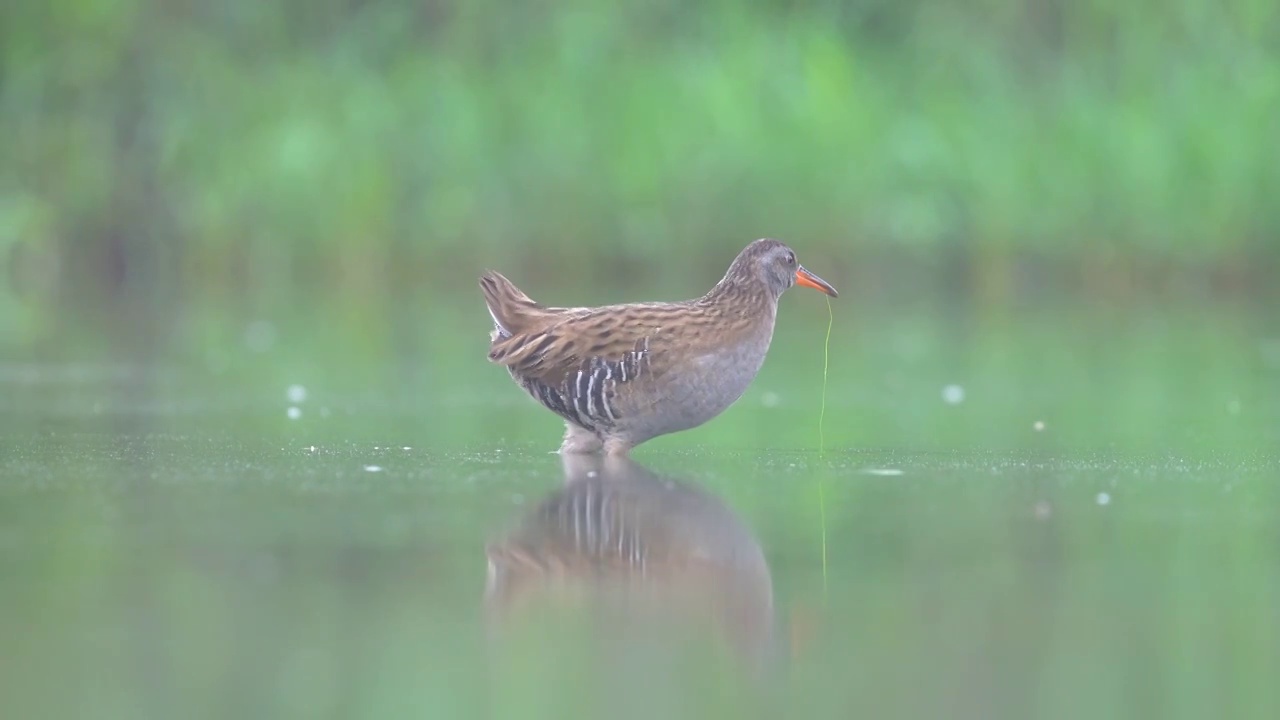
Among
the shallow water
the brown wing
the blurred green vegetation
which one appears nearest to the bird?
the brown wing

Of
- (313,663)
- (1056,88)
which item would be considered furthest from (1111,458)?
(1056,88)

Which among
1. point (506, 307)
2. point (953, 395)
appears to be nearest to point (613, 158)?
point (953, 395)

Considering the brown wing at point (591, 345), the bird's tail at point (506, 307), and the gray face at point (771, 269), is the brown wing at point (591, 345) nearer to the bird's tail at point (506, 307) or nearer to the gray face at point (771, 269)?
the bird's tail at point (506, 307)

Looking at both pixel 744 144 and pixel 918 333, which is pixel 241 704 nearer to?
pixel 918 333

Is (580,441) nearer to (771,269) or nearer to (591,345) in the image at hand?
(591,345)

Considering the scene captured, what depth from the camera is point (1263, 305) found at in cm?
1404

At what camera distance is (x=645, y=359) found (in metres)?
6.46

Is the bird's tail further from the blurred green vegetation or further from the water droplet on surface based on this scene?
the blurred green vegetation

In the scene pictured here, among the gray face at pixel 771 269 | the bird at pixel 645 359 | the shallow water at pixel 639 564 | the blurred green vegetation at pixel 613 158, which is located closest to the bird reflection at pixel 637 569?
the shallow water at pixel 639 564

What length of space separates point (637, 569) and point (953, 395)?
→ 444cm

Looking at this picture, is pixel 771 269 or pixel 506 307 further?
pixel 506 307

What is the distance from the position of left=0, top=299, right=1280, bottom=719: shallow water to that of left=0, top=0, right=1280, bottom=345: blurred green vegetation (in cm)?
760

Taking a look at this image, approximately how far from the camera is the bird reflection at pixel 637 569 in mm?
3855

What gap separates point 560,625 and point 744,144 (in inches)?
481
